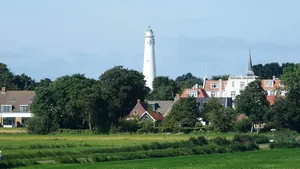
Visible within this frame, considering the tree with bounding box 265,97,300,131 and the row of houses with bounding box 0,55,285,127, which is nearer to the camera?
the tree with bounding box 265,97,300,131

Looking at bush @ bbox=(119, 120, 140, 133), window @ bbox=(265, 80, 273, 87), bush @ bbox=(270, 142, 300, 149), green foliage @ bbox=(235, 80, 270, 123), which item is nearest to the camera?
bush @ bbox=(270, 142, 300, 149)

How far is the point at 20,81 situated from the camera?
16900 centimetres

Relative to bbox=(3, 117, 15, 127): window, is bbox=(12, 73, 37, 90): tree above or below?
above

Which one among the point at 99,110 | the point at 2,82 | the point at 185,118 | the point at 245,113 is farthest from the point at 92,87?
the point at 2,82

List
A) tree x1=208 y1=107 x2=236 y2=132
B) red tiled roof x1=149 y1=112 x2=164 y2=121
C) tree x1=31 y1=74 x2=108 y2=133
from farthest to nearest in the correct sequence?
red tiled roof x1=149 y1=112 x2=164 y2=121 < tree x1=31 y1=74 x2=108 y2=133 < tree x1=208 y1=107 x2=236 y2=132

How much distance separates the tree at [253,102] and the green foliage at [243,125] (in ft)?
2.17

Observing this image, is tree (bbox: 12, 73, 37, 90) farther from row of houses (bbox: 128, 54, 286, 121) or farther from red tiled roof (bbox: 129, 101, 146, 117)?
red tiled roof (bbox: 129, 101, 146, 117)

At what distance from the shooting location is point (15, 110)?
126 m

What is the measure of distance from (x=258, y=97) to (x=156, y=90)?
54.5 metres

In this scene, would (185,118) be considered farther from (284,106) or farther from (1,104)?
(1,104)

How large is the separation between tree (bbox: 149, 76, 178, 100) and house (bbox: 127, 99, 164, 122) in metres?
28.1

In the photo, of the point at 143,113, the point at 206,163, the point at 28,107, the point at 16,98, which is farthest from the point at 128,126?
the point at 206,163

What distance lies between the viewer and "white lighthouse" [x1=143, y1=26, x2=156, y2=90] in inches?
6909

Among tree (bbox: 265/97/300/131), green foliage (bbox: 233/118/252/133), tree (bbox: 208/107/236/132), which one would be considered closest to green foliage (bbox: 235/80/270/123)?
green foliage (bbox: 233/118/252/133)
